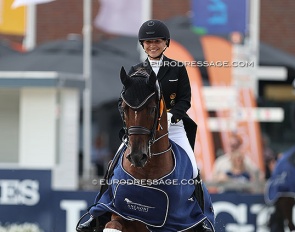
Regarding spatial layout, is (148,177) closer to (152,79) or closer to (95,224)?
(152,79)

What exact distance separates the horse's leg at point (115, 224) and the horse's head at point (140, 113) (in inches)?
29.5

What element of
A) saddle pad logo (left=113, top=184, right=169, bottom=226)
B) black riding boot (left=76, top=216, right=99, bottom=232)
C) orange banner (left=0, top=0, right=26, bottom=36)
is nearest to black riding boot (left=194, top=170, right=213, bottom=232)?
saddle pad logo (left=113, top=184, right=169, bottom=226)

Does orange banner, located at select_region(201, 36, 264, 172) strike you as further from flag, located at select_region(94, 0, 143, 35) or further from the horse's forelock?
the horse's forelock

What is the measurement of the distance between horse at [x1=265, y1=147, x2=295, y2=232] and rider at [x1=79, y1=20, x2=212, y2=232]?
18.0 ft

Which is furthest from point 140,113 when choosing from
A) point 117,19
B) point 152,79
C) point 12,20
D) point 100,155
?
point 100,155

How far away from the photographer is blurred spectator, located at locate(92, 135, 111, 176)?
21375 mm

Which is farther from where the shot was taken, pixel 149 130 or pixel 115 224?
pixel 115 224

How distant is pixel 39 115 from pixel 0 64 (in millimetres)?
3482

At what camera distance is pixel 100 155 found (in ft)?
72.3

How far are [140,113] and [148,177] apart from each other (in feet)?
2.08

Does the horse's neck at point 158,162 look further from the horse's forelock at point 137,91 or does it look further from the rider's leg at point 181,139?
the rider's leg at point 181,139

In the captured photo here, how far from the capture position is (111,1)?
19.8m

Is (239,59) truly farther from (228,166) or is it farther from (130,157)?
(130,157)

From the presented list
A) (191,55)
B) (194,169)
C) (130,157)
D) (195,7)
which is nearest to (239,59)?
(195,7)
